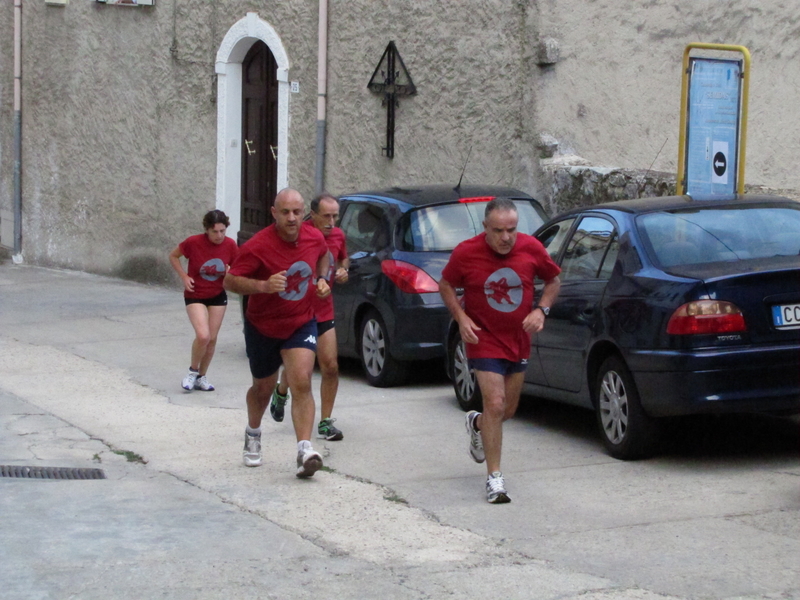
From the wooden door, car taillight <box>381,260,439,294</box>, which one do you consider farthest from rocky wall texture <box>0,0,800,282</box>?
car taillight <box>381,260,439,294</box>

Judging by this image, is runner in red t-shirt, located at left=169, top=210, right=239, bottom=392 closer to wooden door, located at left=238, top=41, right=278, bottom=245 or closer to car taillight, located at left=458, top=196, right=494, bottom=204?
car taillight, located at left=458, top=196, right=494, bottom=204

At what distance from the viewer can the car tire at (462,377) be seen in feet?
30.3

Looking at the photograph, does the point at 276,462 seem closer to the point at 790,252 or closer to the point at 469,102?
the point at 790,252

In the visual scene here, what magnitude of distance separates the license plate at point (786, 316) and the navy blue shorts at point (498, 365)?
1406mm

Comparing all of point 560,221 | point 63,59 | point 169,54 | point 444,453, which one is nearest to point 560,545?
point 444,453

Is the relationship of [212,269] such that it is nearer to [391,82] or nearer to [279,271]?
[279,271]

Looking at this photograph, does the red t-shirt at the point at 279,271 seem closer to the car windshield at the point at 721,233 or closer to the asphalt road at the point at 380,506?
the asphalt road at the point at 380,506

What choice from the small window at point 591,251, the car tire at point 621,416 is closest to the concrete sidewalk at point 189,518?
the car tire at point 621,416

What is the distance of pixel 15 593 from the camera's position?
507 cm

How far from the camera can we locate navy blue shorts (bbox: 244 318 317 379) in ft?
23.9

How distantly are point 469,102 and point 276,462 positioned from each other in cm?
686

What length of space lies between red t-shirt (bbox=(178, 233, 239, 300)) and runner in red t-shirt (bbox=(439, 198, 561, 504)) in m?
4.05

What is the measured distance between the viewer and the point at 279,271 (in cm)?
718

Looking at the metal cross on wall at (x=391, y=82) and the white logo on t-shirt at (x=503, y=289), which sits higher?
the metal cross on wall at (x=391, y=82)
